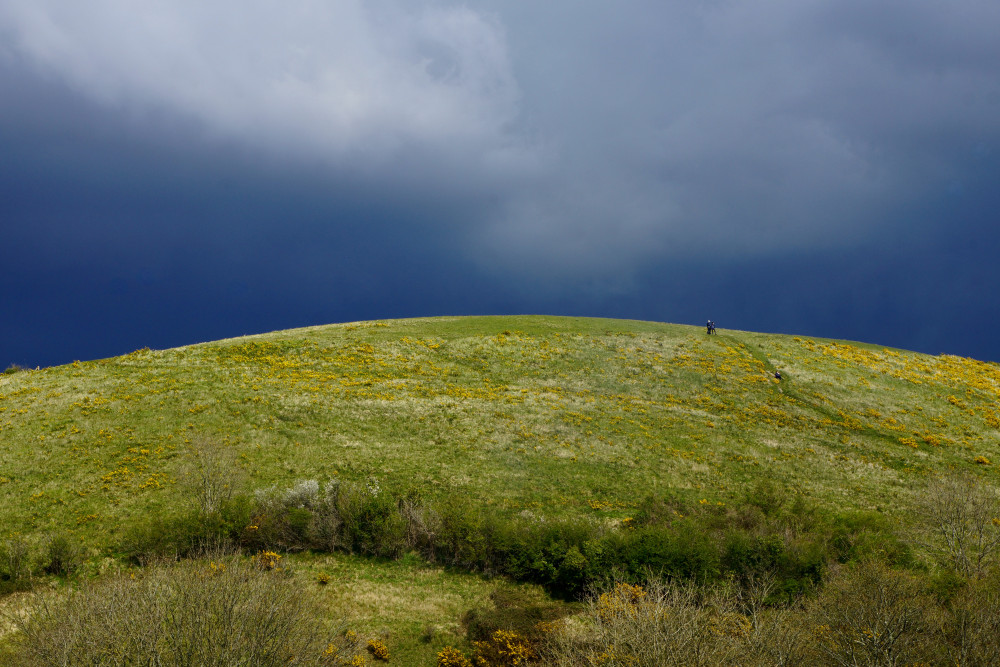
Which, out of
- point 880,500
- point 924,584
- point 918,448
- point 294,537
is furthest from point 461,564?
point 918,448

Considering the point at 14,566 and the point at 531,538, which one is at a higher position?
the point at 531,538

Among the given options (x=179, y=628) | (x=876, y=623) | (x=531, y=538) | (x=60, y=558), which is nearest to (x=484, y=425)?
(x=531, y=538)

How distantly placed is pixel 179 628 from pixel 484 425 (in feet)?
112

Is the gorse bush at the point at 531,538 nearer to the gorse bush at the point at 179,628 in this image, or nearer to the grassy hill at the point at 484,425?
the grassy hill at the point at 484,425

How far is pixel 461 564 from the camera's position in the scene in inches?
1259

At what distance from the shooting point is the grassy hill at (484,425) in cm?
3547

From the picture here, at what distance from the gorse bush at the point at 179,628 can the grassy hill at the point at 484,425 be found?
52.2 feet

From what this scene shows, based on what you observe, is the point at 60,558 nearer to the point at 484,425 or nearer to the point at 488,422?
the point at 484,425

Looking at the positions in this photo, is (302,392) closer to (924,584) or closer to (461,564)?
(461,564)

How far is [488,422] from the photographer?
161 feet

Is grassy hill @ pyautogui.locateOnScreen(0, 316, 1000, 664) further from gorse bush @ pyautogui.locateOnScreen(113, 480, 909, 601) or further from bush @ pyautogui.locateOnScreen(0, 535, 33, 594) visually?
gorse bush @ pyautogui.locateOnScreen(113, 480, 909, 601)

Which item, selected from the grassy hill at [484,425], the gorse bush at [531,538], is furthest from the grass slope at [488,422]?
the gorse bush at [531,538]

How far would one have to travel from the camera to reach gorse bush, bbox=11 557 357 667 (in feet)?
47.8

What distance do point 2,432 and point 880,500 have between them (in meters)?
68.1
